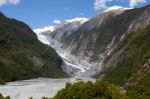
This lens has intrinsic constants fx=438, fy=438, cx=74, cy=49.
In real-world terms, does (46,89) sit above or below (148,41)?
below

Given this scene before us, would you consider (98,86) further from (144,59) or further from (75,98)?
(144,59)

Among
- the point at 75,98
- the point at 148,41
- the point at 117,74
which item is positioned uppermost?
the point at 148,41

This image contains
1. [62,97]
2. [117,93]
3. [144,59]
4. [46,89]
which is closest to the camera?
[117,93]

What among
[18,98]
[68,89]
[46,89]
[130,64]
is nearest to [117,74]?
[130,64]

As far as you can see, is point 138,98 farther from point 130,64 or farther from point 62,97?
point 130,64

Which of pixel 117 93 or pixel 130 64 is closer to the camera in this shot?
pixel 117 93

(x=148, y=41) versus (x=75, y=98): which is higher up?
(x=148, y=41)

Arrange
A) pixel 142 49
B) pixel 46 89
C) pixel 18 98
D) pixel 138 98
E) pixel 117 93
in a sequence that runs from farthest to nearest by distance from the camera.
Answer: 1. pixel 142 49
2. pixel 46 89
3. pixel 18 98
4. pixel 138 98
5. pixel 117 93

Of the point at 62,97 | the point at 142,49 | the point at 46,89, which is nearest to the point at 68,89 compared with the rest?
the point at 62,97

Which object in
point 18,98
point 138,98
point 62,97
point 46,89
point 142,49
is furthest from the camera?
point 142,49
